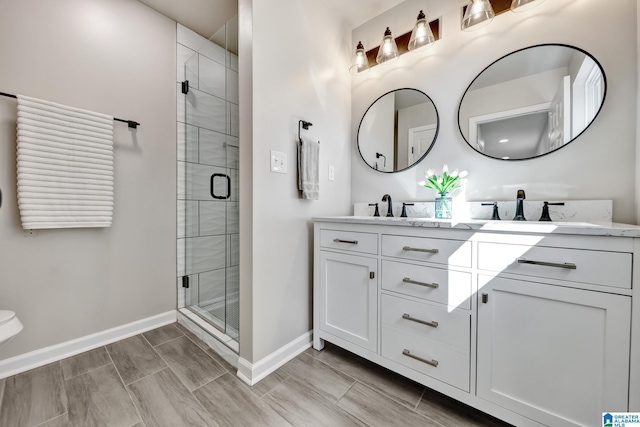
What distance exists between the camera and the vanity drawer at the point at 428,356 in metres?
1.12

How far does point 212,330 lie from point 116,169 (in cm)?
133

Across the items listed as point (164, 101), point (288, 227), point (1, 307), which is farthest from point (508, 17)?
point (1, 307)

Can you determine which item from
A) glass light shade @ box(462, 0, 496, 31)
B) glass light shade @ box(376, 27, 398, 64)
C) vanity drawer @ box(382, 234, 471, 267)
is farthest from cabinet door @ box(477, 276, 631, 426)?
glass light shade @ box(376, 27, 398, 64)

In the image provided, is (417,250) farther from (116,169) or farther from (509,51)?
(116,169)

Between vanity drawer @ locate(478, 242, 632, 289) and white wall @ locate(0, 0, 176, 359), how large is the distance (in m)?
2.24

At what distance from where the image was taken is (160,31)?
198 centimetres

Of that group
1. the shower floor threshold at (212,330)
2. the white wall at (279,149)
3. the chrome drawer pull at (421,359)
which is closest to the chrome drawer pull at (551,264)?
the chrome drawer pull at (421,359)

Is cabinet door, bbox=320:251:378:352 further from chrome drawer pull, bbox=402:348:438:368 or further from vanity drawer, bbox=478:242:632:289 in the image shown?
vanity drawer, bbox=478:242:632:289

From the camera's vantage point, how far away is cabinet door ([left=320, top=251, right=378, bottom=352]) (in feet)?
4.58

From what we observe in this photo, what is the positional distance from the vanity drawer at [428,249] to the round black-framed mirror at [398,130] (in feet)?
2.57

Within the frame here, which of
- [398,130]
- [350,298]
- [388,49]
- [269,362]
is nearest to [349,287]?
[350,298]

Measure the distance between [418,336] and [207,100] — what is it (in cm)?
227

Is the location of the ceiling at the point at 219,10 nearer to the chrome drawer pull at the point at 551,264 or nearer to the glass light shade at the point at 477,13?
the glass light shade at the point at 477,13

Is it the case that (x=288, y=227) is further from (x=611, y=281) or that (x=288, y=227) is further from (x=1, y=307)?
(x=1, y=307)
